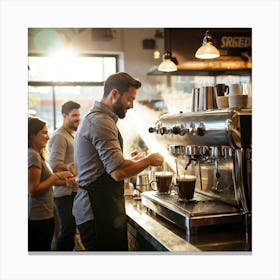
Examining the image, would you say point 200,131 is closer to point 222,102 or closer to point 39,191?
point 222,102

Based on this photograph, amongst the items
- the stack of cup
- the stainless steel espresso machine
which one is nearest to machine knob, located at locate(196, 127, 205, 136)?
the stainless steel espresso machine

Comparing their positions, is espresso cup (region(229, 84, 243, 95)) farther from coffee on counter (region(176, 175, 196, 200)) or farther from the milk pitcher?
coffee on counter (region(176, 175, 196, 200))

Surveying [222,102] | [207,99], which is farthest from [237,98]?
[207,99]

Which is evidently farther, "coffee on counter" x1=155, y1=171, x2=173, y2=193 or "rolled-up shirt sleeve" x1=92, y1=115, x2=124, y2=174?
"coffee on counter" x1=155, y1=171, x2=173, y2=193

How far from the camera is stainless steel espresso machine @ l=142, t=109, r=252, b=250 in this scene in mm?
1982

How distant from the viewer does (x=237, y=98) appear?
2109mm

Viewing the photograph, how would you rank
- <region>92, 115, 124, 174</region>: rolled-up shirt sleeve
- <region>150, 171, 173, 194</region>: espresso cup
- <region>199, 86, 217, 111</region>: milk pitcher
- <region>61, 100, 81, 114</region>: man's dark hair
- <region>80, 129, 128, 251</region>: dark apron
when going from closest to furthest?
<region>92, 115, 124, 174</region>: rolled-up shirt sleeve < <region>80, 129, 128, 251</region>: dark apron < <region>199, 86, 217, 111</region>: milk pitcher < <region>150, 171, 173, 194</region>: espresso cup < <region>61, 100, 81, 114</region>: man's dark hair

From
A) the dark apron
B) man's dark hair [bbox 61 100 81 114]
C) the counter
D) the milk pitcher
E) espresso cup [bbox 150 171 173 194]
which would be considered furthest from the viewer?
man's dark hair [bbox 61 100 81 114]

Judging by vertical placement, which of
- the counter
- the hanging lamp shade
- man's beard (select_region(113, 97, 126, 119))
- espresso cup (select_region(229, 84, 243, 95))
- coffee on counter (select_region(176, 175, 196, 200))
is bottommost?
the counter

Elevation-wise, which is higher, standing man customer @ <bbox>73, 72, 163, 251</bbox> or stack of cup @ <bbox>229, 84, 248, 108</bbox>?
stack of cup @ <bbox>229, 84, 248, 108</bbox>

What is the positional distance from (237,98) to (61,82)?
116 centimetres
